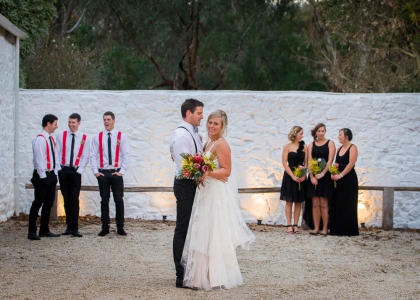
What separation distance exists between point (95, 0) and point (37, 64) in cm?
776

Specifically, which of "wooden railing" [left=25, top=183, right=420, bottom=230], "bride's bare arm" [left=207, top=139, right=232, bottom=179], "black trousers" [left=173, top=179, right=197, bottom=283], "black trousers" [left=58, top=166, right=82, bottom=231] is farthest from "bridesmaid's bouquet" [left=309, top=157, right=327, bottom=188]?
"black trousers" [left=173, top=179, right=197, bottom=283]

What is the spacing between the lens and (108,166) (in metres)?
10.1

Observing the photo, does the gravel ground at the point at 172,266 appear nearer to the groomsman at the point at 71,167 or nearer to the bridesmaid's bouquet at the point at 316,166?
the groomsman at the point at 71,167

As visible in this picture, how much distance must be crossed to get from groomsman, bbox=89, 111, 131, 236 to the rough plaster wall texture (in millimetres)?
1854

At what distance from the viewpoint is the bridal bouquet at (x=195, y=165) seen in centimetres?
652

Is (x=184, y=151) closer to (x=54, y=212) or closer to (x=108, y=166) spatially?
(x=108, y=166)

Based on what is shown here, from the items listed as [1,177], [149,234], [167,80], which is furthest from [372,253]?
[167,80]

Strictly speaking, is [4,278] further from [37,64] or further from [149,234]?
[37,64]

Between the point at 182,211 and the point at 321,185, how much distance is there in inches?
178

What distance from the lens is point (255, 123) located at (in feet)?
39.6

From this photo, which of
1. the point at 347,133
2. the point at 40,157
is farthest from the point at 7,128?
the point at 347,133

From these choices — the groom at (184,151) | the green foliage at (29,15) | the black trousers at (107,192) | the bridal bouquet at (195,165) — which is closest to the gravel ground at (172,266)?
the black trousers at (107,192)

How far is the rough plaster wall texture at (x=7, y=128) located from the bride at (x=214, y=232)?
17.2 ft

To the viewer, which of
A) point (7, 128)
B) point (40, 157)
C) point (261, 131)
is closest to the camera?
point (40, 157)
